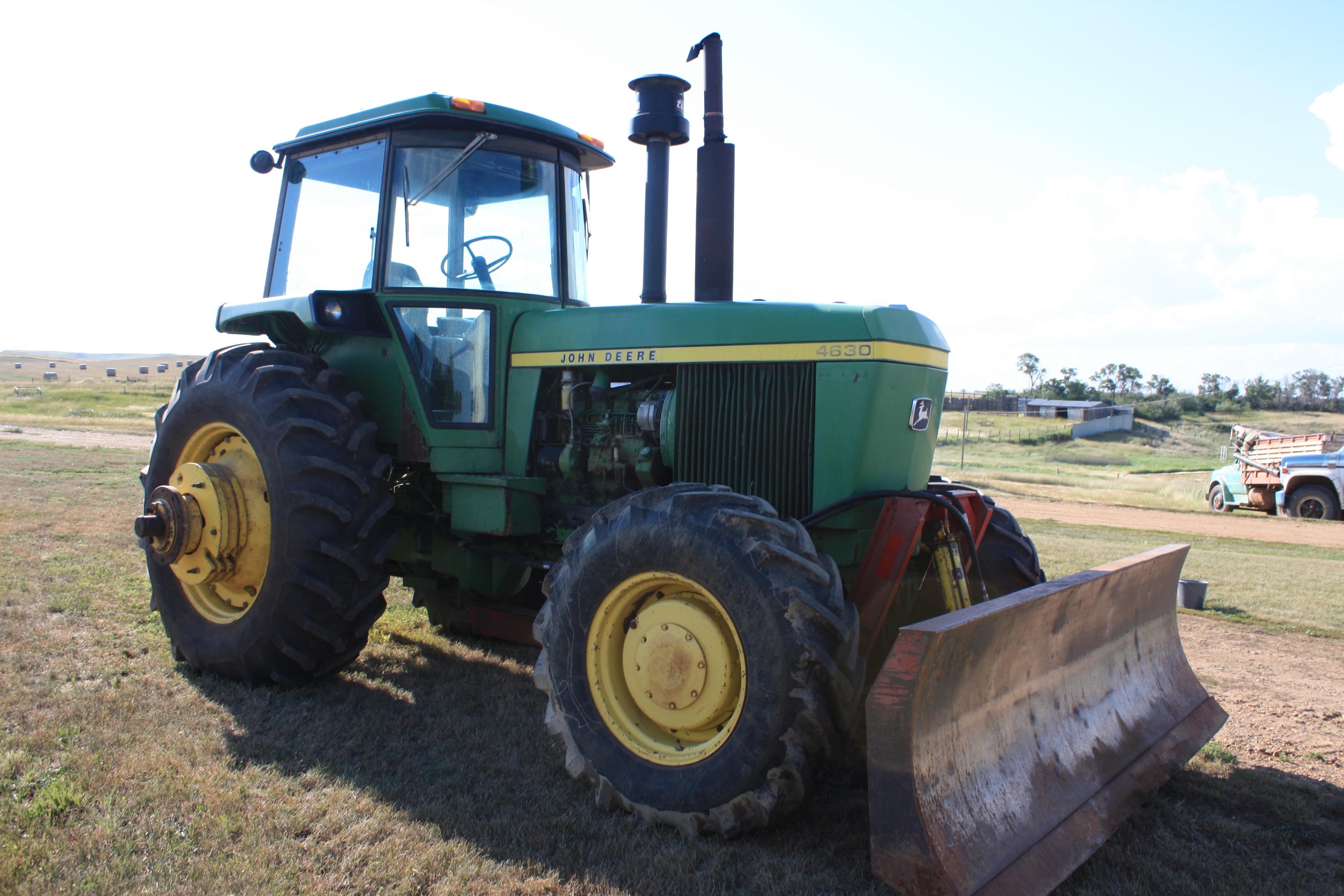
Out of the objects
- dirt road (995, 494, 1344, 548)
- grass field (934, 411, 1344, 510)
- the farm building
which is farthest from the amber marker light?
the farm building

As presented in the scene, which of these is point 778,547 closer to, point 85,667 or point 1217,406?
point 85,667

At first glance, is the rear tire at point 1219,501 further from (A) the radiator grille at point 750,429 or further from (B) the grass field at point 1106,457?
(A) the radiator grille at point 750,429

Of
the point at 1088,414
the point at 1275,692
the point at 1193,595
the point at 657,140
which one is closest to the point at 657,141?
the point at 657,140

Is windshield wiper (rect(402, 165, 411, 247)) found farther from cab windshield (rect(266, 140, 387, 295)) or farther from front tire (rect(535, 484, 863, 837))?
front tire (rect(535, 484, 863, 837))

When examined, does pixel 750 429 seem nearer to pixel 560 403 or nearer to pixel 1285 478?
pixel 560 403

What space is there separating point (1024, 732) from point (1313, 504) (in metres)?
19.6

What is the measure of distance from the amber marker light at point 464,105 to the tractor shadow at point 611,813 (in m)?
2.95

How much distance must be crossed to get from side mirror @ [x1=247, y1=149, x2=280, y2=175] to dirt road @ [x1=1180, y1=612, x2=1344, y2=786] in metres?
6.01

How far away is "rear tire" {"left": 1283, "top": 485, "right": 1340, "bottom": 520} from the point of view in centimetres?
1869

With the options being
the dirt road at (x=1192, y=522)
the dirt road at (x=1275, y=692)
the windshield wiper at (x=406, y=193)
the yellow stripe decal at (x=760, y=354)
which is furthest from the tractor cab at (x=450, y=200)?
the dirt road at (x=1192, y=522)

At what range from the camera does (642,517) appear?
3461 mm

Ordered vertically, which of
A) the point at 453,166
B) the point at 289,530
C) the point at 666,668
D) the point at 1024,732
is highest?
the point at 453,166

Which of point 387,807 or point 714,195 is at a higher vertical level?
point 714,195

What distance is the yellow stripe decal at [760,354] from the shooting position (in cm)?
386
